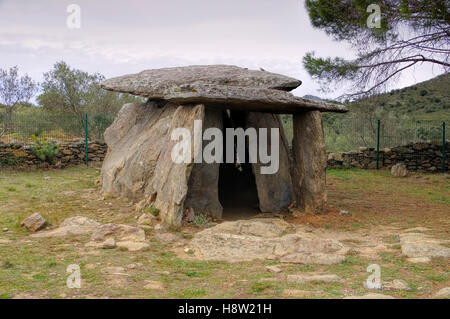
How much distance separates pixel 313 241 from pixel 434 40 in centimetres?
786

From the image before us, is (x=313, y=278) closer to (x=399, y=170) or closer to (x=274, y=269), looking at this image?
(x=274, y=269)

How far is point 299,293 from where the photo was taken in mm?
4164

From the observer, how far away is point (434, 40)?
11.3 metres

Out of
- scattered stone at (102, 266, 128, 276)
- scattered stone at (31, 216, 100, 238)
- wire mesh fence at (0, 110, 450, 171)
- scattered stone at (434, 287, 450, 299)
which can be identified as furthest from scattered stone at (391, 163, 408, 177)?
scattered stone at (102, 266, 128, 276)

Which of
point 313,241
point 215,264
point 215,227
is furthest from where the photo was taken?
point 215,227

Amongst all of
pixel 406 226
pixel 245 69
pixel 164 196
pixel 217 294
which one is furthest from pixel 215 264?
pixel 245 69

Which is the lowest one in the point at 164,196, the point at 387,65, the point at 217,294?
the point at 217,294

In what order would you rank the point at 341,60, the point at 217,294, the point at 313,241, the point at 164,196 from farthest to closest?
the point at 341,60
the point at 164,196
the point at 313,241
the point at 217,294

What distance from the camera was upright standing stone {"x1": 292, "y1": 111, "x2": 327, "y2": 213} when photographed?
28.0 feet

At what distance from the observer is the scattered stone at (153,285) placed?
14.5 feet

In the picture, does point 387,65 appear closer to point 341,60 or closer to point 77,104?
point 341,60

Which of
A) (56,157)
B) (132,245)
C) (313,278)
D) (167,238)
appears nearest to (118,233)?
(132,245)

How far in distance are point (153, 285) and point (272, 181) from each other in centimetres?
462

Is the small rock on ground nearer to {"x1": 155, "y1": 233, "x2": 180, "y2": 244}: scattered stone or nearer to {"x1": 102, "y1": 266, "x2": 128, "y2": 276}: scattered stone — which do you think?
{"x1": 102, "y1": 266, "x2": 128, "y2": 276}: scattered stone
